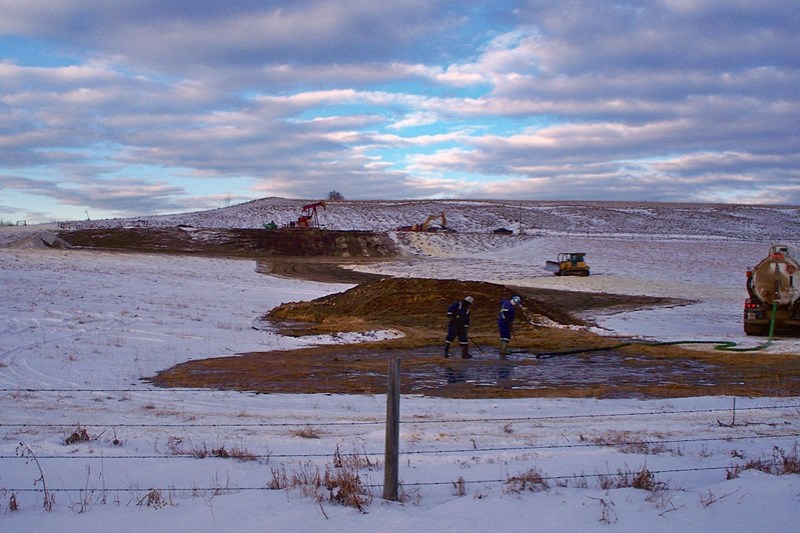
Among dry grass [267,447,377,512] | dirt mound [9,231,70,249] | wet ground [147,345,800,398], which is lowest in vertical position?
wet ground [147,345,800,398]

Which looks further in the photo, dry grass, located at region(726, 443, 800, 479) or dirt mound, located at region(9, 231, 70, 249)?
dirt mound, located at region(9, 231, 70, 249)

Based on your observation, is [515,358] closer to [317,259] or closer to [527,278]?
[527,278]

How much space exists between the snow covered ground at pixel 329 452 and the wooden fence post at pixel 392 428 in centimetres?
16

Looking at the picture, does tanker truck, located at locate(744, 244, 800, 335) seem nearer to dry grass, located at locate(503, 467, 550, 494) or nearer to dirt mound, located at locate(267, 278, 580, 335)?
dirt mound, located at locate(267, 278, 580, 335)

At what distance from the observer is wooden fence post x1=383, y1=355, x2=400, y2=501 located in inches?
235

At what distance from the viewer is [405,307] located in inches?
1137

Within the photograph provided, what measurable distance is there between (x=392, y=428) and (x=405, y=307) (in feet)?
74.9

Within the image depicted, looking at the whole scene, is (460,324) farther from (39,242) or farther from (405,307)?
(39,242)

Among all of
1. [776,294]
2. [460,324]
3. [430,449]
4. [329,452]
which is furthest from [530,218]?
[329,452]

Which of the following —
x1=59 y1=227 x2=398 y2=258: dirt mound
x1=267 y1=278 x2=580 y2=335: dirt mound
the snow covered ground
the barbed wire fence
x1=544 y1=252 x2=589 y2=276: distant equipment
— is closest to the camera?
the snow covered ground

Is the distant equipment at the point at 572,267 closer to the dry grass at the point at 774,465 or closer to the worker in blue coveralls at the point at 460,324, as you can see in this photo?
the worker in blue coveralls at the point at 460,324

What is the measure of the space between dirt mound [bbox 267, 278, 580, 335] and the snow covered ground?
22.3ft

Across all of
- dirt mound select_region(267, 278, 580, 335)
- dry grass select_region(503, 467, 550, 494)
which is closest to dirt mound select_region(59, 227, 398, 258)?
dirt mound select_region(267, 278, 580, 335)

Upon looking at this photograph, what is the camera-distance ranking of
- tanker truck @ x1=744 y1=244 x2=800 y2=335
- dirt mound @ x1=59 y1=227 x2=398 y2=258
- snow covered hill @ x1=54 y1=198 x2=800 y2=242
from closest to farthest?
tanker truck @ x1=744 y1=244 x2=800 y2=335 < dirt mound @ x1=59 y1=227 x2=398 y2=258 < snow covered hill @ x1=54 y1=198 x2=800 y2=242
